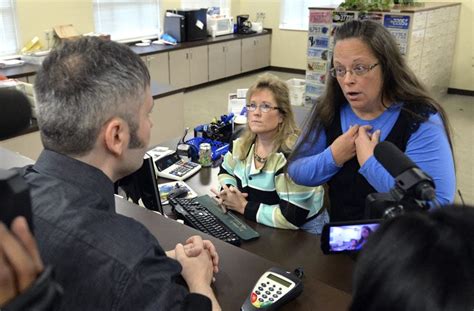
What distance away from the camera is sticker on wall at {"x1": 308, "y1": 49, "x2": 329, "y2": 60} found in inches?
205

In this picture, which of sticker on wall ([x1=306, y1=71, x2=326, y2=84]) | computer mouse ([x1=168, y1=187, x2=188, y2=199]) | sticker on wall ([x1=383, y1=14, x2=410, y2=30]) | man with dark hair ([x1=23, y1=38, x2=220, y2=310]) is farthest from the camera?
sticker on wall ([x1=306, y1=71, x2=326, y2=84])

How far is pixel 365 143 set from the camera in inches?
61.8

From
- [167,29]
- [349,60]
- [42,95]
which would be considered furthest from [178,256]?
[167,29]

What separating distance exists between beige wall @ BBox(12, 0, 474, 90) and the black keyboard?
412 centimetres

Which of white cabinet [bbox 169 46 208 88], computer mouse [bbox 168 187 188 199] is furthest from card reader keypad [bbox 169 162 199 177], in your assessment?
white cabinet [bbox 169 46 208 88]

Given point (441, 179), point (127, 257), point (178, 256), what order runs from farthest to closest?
point (441, 179) < point (178, 256) < point (127, 257)

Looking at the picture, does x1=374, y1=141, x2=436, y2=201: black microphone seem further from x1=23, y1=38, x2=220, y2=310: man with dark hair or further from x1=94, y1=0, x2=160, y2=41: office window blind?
x1=94, y1=0, x2=160, y2=41: office window blind

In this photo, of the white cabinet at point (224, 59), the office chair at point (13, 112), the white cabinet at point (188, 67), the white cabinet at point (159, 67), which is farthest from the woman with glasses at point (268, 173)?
the white cabinet at point (224, 59)

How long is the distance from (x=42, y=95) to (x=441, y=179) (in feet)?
4.13

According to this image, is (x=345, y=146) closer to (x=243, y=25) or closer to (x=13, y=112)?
A: (x=13, y=112)

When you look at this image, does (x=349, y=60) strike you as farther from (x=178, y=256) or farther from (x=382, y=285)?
(x=382, y=285)

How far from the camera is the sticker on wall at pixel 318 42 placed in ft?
17.0

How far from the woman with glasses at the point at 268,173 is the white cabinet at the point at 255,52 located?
5.58 meters

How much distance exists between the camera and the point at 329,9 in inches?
199
